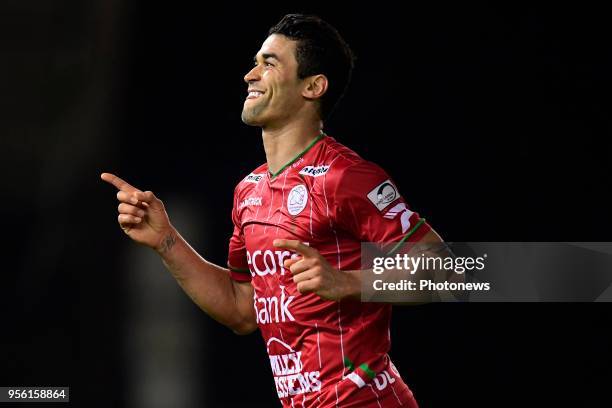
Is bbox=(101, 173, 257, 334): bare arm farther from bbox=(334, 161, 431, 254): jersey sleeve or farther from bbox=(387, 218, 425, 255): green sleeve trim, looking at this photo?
bbox=(387, 218, 425, 255): green sleeve trim

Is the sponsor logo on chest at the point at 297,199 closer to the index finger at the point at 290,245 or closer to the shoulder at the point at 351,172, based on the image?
the shoulder at the point at 351,172

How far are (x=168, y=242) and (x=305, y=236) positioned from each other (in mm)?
453

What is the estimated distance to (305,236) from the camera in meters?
2.23

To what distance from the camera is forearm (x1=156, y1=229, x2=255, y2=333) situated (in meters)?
2.49

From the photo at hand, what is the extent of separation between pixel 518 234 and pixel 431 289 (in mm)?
1772

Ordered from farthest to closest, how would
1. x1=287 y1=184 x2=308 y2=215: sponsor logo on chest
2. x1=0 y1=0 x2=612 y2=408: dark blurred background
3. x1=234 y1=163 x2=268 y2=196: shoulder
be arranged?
1. x1=0 y1=0 x2=612 y2=408: dark blurred background
2. x1=234 y1=163 x2=268 y2=196: shoulder
3. x1=287 y1=184 x2=308 y2=215: sponsor logo on chest

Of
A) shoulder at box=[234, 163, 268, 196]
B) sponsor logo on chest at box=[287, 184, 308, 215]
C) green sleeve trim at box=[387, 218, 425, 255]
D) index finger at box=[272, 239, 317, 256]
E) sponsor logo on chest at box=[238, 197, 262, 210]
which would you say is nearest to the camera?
index finger at box=[272, 239, 317, 256]

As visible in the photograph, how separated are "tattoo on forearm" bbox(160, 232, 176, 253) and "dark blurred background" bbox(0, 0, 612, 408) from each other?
1.47 metres

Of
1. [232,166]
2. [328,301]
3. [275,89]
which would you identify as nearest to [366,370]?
[328,301]

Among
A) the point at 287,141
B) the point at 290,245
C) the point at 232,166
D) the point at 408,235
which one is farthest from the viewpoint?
the point at 232,166

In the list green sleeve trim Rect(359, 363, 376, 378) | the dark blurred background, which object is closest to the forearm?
green sleeve trim Rect(359, 363, 376, 378)

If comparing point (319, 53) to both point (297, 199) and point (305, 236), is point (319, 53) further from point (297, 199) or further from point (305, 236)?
point (305, 236)

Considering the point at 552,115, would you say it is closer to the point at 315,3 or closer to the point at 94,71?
the point at 315,3

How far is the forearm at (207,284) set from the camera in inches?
98.2
